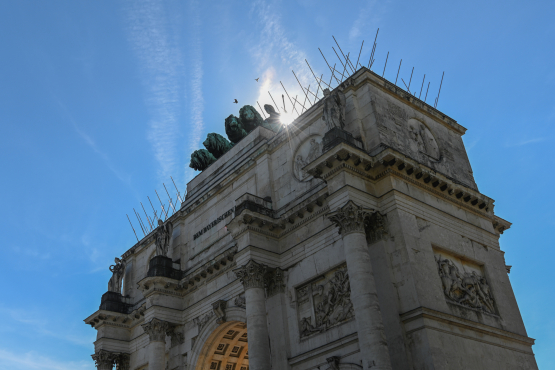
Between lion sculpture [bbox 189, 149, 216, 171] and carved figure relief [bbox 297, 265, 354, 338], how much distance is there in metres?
13.9

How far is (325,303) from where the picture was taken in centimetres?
1939

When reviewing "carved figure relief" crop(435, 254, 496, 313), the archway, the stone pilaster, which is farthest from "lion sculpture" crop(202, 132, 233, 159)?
"carved figure relief" crop(435, 254, 496, 313)

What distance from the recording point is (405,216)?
61.6 ft

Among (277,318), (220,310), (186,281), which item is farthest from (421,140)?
(186,281)

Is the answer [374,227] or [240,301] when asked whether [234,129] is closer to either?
[240,301]

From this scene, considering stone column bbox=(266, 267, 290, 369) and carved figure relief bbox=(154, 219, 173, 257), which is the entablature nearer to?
stone column bbox=(266, 267, 290, 369)

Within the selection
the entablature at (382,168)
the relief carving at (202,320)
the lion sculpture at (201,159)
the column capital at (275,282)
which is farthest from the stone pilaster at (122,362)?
the entablature at (382,168)

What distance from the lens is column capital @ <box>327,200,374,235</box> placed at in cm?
1764

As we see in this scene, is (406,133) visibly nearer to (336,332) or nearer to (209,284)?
(336,332)

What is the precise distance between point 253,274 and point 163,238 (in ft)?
28.2

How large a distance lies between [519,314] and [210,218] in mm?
14222

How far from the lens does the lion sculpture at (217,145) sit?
106 feet

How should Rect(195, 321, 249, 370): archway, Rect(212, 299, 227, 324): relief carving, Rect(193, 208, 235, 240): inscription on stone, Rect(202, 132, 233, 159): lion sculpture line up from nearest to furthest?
Rect(212, 299, 227, 324): relief carving < Rect(195, 321, 249, 370): archway < Rect(193, 208, 235, 240): inscription on stone < Rect(202, 132, 233, 159): lion sculpture

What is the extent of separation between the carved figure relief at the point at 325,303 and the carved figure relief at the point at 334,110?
202 inches
